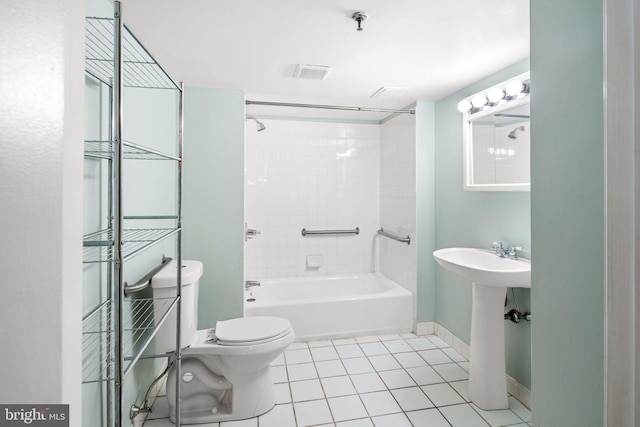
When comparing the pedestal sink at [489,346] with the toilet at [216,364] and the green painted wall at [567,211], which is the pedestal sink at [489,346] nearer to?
the green painted wall at [567,211]

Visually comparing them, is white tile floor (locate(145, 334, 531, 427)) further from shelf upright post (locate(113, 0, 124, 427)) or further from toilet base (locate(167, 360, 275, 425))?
shelf upright post (locate(113, 0, 124, 427))

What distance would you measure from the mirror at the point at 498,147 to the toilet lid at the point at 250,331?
1.72 metres

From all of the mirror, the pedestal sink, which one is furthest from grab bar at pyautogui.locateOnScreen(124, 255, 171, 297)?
the mirror

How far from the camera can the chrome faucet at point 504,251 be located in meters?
2.10

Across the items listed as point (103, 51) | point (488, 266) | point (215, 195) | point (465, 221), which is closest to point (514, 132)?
point (465, 221)

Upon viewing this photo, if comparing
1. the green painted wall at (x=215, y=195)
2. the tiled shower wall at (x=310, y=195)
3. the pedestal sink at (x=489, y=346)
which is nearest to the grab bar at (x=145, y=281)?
the green painted wall at (x=215, y=195)

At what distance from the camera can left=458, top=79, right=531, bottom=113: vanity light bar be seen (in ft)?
6.59

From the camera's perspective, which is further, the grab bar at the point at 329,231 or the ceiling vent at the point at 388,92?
the grab bar at the point at 329,231

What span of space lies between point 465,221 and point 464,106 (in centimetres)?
89

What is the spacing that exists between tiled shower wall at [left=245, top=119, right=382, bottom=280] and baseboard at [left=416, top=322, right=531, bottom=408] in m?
0.99

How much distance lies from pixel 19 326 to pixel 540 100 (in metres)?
1.33

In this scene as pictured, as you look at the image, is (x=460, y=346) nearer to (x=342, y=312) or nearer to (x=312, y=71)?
(x=342, y=312)

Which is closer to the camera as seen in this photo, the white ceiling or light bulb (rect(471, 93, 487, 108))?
the white ceiling

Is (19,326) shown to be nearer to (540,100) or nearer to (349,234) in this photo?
(540,100)
